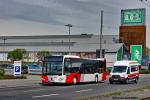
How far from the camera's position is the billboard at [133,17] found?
69.4 meters

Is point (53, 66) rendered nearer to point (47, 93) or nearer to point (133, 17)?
point (47, 93)

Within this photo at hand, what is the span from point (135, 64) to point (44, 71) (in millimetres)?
14964

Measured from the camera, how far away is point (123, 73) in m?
44.4

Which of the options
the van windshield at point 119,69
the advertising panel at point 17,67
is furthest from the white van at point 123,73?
the advertising panel at point 17,67

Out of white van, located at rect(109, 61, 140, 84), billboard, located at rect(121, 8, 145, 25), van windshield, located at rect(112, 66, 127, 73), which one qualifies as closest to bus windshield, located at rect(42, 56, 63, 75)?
white van, located at rect(109, 61, 140, 84)

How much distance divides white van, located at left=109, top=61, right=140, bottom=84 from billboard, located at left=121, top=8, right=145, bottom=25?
23.3 metres

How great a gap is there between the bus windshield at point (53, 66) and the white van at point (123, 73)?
29.8ft

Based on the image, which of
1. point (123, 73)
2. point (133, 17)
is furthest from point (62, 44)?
point (123, 73)

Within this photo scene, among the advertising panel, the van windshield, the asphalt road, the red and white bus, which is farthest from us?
the van windshield

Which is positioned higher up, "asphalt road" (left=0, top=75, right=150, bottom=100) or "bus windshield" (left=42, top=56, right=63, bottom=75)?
"bus windshield" (left=42, top=56, right=63, bottom=75)

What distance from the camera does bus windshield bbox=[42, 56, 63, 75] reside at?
36781mm

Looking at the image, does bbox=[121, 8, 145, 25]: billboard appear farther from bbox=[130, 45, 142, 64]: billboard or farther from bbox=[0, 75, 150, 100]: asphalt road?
bbox=[0, 75, 150, 100]: asphalt road

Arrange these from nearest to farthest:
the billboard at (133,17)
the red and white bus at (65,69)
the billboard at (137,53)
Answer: the red and white bus at (65,69)
the billboard at (133,17)
the billboard at (137,53)

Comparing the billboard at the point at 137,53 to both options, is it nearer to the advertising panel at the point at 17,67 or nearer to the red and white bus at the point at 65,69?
the advertising panel at the point at 17,67
